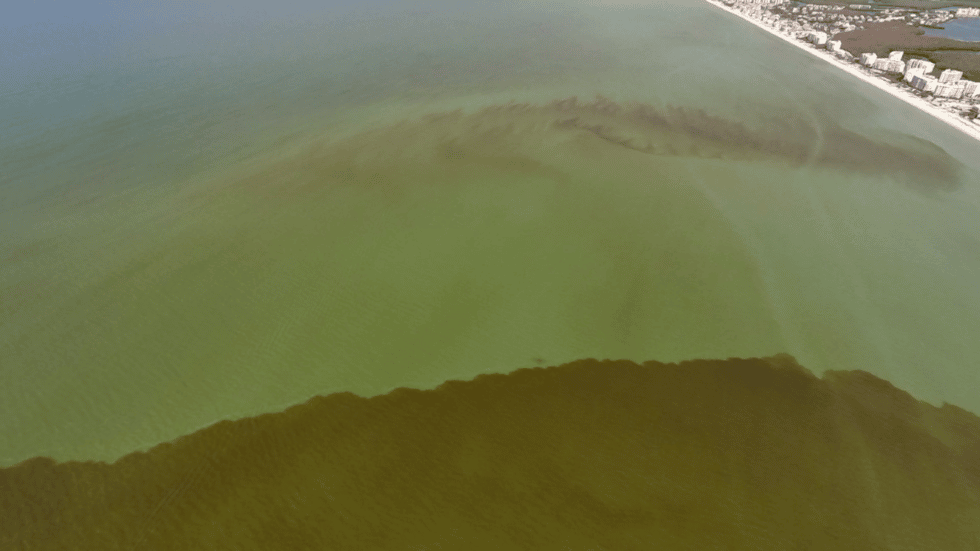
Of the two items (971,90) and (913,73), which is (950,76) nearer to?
(971,90)

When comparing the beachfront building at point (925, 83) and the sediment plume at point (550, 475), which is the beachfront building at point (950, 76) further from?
the sediment plume at point (550, 475)

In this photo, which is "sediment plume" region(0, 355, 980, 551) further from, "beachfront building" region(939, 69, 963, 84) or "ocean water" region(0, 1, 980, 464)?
"beachfront building" region(939, 69, 963, 84)

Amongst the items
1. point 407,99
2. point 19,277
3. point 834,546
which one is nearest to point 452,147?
point 407,99

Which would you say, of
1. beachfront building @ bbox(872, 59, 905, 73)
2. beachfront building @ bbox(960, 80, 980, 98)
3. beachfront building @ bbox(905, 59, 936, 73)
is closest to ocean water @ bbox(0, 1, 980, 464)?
beachfront building @ bbox(960, 80, 980, 98)

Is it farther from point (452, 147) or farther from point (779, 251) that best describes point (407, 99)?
point (779, 251)

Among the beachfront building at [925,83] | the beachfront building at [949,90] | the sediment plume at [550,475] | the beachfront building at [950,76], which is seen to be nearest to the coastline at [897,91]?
the beachfront building at [925,83]

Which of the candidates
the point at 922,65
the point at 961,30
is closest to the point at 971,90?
the point at 922,65
